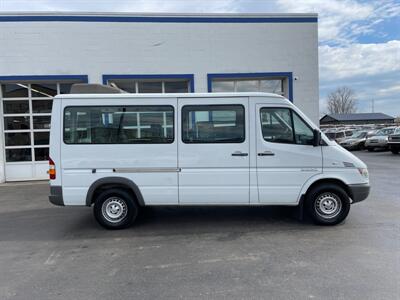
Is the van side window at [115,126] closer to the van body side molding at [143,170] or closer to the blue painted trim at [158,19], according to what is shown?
the van body side molding at [143,170]

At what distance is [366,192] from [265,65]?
24.1ft

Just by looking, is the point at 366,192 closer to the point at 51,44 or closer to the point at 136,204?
the point at 136,204

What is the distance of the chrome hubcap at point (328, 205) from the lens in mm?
5910

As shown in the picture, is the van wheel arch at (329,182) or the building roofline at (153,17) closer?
the van wheel arch at (329,182)

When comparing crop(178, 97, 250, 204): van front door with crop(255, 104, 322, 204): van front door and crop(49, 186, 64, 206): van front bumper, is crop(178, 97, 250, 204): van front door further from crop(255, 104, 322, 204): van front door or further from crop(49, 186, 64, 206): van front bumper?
crop(49, 186, 64, 206): van front bumper

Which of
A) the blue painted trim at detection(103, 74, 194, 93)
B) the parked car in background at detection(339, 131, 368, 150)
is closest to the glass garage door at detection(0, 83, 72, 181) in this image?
the blue painted trim at detection(103, 74, 194, 93)

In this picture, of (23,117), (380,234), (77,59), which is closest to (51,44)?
(77,59)

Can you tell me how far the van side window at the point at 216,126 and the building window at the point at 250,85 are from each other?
6.76m

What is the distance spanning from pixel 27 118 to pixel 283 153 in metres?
10.1

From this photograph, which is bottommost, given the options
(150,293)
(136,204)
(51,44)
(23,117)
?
(150,293)

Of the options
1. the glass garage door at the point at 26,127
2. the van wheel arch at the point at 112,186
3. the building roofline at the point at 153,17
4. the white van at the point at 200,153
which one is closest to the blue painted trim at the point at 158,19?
the building roofline at the point at 153,17

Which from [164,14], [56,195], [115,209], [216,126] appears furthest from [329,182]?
[164,14]

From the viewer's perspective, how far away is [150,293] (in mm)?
3658

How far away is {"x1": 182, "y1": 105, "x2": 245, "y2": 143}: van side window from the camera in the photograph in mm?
5828
